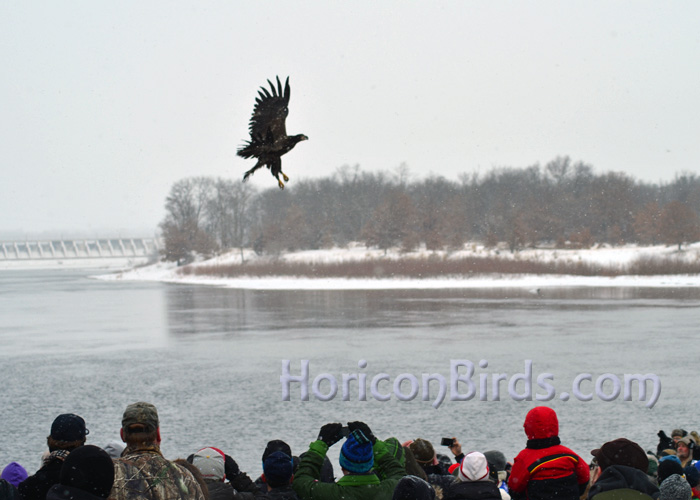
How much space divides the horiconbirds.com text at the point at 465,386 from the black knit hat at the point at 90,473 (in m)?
8.15

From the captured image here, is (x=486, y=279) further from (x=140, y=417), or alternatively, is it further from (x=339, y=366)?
(x=140, y=417)

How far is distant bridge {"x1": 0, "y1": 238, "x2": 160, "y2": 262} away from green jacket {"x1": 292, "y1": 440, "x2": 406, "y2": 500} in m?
109

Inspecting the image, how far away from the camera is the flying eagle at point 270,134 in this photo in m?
3.39

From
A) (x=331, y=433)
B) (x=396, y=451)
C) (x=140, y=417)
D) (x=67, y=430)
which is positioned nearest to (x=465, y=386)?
(x=396, y=451)

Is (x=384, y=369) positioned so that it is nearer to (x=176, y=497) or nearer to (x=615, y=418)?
(x=615, y=418)

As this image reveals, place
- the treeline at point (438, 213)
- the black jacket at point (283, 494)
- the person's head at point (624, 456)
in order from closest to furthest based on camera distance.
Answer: the black jacket at point (283, 494)
the person's head at point (624, 456)
the treeline at point (438, 213)

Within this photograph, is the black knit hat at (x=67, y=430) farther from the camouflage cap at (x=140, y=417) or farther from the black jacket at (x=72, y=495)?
the black jacket at (x=72, y=495)

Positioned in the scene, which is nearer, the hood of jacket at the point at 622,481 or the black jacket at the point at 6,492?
the black jacket at the point at 6,492

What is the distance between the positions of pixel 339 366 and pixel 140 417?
35.5 ft

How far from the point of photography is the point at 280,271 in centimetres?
4581

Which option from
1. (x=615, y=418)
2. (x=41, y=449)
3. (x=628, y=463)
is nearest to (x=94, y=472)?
(x=628, y=463)

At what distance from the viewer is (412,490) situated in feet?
8.52

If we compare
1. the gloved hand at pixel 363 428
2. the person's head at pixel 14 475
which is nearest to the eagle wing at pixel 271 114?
the gloved hand at pixel 363 428

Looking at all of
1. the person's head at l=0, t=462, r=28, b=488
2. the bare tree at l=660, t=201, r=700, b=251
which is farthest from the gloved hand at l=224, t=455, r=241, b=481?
the bare tree at l=660, t=201, r=700, b=251
